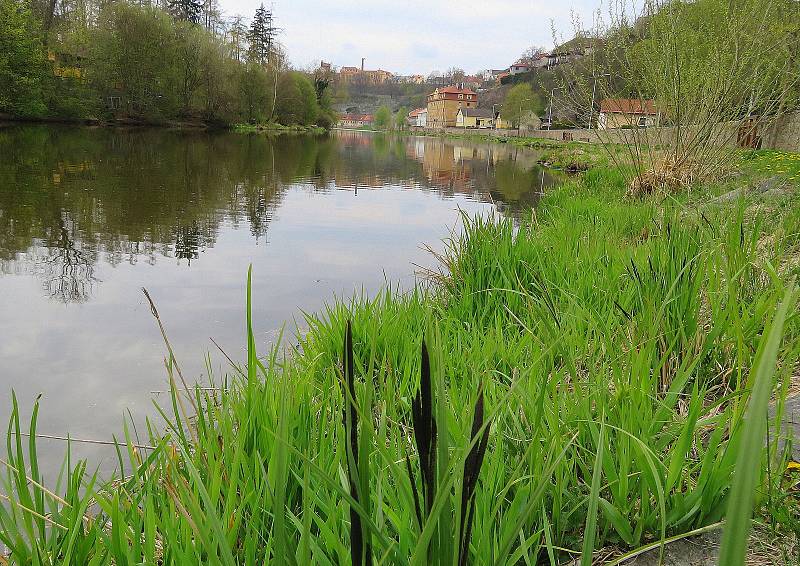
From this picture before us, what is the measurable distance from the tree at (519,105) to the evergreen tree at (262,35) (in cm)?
2674

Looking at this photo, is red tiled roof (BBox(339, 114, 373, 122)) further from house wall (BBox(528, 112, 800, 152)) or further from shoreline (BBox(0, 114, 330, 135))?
house wall (BBox(528, 112, 800, 152))

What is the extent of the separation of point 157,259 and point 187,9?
63081 millimetres

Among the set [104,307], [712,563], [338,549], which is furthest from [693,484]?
[104,307]

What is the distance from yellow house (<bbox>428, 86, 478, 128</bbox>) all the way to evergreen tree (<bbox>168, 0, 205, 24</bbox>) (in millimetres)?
59069

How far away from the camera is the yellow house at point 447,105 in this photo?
4673 inches

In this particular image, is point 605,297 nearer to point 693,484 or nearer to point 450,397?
point 450,397

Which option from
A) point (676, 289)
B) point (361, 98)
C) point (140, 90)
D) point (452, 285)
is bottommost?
point (452, 285)

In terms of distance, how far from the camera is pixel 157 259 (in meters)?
7.12

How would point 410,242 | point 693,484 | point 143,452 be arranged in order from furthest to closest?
1. point 410,242
2. point 143,452
3. point 693,484

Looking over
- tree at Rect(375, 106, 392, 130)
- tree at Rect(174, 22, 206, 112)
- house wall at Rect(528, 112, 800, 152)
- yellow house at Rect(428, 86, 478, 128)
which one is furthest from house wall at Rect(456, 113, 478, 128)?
house wall at Rect(528, 112, 800, 152)

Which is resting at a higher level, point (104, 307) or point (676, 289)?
point (676, 289)

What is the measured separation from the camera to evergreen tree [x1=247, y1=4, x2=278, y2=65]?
64.2m

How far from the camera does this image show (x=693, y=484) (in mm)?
1602

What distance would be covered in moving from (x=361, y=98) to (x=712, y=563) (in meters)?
151
